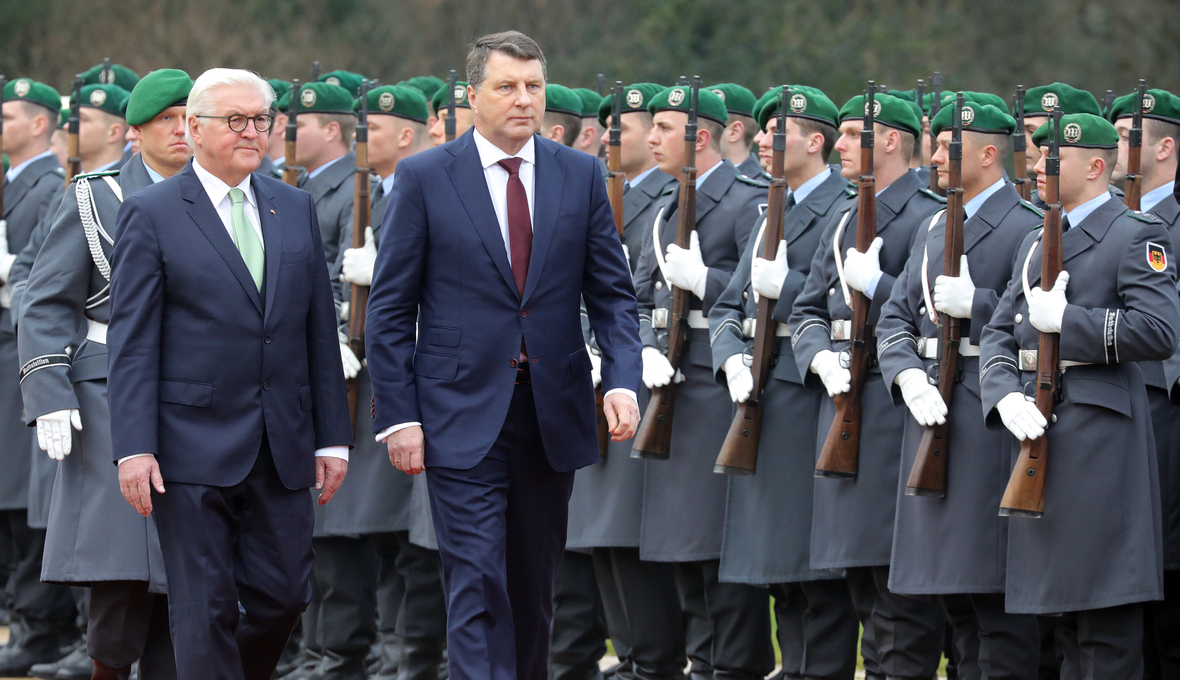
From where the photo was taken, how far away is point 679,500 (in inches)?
276

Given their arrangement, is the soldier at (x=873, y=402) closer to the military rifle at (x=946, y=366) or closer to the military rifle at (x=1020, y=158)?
the military rifle at (x=946, y=366)

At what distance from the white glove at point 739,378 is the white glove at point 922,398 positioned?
749mm

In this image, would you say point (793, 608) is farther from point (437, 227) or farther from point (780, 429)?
point (437, 227)

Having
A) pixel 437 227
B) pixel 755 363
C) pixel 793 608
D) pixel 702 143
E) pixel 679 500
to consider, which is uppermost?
pixel 702 143

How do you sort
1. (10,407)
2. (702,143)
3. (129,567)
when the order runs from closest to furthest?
1. (129,567)
2. (702,143)
3. (10,407)

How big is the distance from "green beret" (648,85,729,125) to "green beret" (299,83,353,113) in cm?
181

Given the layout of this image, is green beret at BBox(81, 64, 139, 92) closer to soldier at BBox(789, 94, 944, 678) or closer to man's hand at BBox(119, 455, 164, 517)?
soldier at BBox(789, 94, 944, 678)

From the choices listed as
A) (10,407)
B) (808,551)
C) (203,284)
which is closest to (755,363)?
(808,551)

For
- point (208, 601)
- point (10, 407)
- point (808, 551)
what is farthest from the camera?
point (10, 407)

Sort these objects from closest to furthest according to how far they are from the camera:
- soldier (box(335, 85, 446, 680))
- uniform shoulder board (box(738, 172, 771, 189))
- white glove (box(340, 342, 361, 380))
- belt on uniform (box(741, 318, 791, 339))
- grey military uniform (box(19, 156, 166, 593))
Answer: grey military uniform (box(19, 156, 166, 593)), belt on uniform (box(741, 318, 791, 339)), uniform shoulder board (box(738, 172, 771, 189)), soldier (box(335, 85, 446, 680)), white glove (box(340, 342, 361, 380))

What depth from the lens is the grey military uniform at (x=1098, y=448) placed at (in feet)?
18.9

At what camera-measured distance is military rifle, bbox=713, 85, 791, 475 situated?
22.0 ft

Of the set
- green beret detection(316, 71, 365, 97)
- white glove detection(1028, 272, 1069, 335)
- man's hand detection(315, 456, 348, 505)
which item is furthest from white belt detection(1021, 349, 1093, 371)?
green beret detection(316, 71, 365, 97)

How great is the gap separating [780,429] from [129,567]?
2.63m
